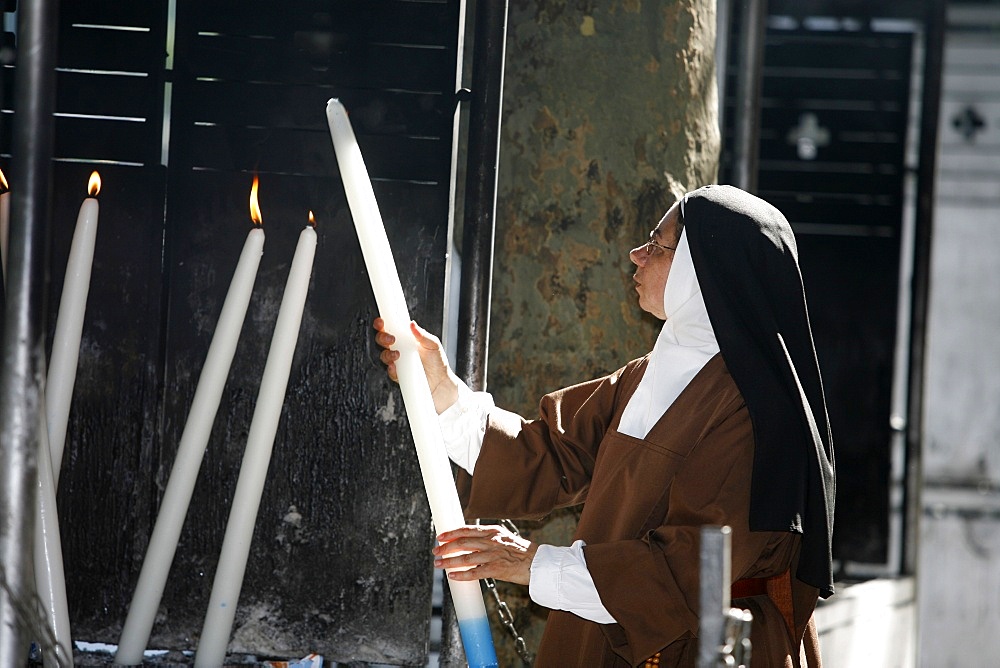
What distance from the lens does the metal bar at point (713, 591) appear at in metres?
1.02

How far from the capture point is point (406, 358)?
1.65 meters

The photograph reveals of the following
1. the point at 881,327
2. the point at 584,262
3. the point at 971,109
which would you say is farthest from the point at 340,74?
the point at 971,109

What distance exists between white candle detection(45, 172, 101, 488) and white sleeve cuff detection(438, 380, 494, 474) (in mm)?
624

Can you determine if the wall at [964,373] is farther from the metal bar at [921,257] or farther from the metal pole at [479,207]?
the metal pole at [479,207]

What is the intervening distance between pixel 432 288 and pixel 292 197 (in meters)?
0.31

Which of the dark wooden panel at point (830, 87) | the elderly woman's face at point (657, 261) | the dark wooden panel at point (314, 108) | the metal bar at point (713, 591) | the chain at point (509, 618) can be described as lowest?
the chain at point (509, 618)

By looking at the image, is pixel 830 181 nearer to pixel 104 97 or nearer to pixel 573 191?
pixel 573 191

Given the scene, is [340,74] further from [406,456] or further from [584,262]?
[406,456]

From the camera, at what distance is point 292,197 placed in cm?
A: 212

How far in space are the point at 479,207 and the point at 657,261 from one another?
39 cm

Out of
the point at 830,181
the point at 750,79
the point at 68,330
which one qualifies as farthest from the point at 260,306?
the point at 830,181

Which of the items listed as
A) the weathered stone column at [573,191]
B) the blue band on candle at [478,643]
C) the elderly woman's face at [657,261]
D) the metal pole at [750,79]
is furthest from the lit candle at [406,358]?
the metal pole at [750,79]

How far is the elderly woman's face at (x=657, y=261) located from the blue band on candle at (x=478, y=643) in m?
0.63

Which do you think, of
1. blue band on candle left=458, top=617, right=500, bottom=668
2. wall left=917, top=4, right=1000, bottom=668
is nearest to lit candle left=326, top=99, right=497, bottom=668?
blue band on candle left=458, top=617, right=500, bottom=668
